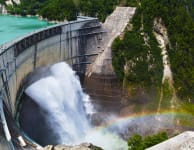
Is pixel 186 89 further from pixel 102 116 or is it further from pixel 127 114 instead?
pixel 102 116

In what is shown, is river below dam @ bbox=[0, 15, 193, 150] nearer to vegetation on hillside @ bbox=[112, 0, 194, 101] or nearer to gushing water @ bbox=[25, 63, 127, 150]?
gushing water @ bbox=[25, 63, 127, 150]

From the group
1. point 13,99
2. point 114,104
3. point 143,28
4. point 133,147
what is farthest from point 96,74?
point 133,147

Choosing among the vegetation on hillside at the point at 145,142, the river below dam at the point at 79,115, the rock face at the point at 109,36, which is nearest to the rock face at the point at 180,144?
the vegetation on hillside at the point at 145,142

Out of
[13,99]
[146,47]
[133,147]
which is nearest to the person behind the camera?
[133,147]

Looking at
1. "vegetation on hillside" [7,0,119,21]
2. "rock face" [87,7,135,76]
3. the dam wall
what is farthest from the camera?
"vegetation on hillside" [7,0,119,21]

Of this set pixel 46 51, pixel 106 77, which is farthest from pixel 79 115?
pixel 46 51

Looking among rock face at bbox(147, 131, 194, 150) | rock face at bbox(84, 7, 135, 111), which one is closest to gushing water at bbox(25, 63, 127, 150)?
rock face at bbox(84, 7, 135, 111)

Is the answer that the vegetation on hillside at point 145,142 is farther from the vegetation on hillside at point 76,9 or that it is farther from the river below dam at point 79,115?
the vegetation on hillside at point 76,9
